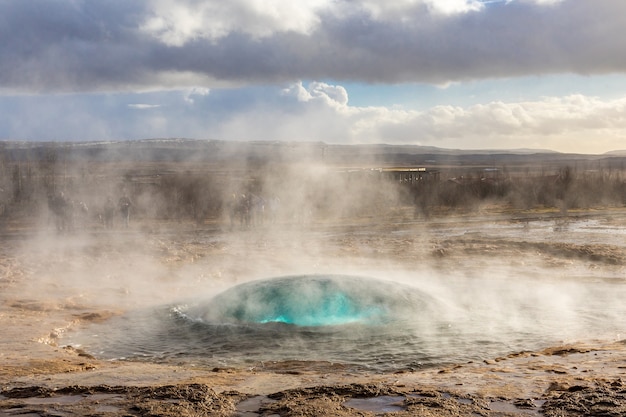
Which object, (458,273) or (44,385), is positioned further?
(458,273)

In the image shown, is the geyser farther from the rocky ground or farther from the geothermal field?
the rocky ground

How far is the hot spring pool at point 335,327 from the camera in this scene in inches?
297

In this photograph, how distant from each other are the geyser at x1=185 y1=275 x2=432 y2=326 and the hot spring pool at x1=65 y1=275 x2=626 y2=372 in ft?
0.05

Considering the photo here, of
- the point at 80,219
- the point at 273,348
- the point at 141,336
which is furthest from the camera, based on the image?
the point at 80,219

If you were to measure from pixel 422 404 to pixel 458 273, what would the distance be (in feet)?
29.5

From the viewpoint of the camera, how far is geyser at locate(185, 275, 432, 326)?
8.80 metres

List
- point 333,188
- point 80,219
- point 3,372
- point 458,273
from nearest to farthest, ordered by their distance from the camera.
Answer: point 3,372
point 458,273
point 80,219
point 333,188

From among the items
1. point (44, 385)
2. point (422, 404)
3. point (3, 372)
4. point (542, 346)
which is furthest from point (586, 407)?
point (3, 372)

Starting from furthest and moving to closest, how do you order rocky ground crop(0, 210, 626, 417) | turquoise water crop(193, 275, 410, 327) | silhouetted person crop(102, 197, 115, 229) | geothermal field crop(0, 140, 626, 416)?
silhouetted person crop(102, 197, 115, 229) < turquoise water crop(193, 275, 410, 327) < geothermal field crop(0, 140, 626, 416) < rocky ground crop(0, 210, 626, 417)

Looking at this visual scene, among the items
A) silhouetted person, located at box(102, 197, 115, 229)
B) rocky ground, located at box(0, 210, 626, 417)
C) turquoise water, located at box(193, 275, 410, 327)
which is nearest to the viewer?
rocky ground, located at box(0, 210, 626, 417)

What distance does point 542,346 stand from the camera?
787 centimetres

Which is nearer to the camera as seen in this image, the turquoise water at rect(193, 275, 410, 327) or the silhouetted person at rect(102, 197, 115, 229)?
the turquoise water at rect(193, 275, 410, 327)

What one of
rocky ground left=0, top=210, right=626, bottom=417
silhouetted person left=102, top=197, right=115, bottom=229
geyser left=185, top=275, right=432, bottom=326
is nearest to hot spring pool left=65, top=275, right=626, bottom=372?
geyser left=185, top=275, right=432, bottom=326

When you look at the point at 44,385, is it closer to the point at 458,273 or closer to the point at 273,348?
the point at 273,348
